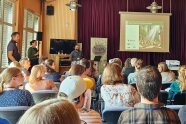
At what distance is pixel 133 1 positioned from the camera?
12.2 metres

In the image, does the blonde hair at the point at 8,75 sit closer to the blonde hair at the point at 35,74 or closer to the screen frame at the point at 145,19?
the blonde hair at the point at 35,74

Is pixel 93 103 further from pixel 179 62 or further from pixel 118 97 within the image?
pixel 179 62

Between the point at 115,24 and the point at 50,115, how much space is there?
1155 cm

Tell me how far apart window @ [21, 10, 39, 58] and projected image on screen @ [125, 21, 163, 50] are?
11.3ft

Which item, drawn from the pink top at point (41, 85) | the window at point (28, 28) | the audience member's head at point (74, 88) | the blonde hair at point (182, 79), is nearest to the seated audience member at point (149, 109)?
the audience member's head at point (74, 88)

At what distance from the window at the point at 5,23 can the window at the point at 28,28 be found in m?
1.04

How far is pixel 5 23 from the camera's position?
7.93 metres

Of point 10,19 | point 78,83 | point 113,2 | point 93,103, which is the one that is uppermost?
point 113,2

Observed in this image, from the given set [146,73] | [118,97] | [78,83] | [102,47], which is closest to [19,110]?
[78,83]

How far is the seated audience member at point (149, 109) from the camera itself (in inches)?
75.5

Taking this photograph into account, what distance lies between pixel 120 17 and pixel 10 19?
15.5ft

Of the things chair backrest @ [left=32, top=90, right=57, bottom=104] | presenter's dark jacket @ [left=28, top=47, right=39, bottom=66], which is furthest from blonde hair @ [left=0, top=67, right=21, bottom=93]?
presenter's dark jacket @ [left=28, top=47, right=39, bottom=66]

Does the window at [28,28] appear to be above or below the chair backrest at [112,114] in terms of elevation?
above

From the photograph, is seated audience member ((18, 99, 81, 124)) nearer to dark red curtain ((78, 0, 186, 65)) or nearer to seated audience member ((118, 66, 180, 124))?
seated audience member ((118, 66, 180, 124))
